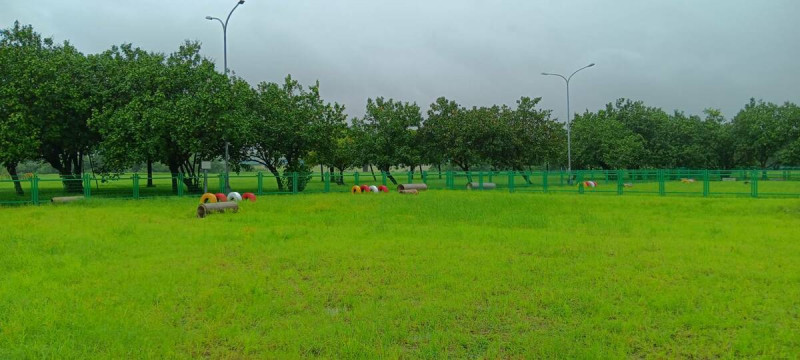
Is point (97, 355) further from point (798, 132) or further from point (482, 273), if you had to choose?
point (798, 132)

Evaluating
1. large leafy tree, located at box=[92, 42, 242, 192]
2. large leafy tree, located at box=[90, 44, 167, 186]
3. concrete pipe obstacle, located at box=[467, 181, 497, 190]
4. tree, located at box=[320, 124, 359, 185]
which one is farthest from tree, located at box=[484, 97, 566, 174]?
large leafy tree, located at box=[90, 44, 167, 186]

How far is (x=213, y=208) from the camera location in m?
15.9

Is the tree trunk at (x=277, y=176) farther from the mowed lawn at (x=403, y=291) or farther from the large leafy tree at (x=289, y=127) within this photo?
the mowed lawn at (x=403, y=291)

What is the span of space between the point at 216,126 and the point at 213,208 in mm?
9378

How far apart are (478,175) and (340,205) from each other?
50.2ft

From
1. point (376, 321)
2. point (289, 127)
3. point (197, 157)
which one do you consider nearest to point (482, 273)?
point (376, 321)

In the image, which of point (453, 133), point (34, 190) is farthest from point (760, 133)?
point (34, 190)

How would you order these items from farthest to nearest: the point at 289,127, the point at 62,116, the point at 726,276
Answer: the point at 289,127, the point at 62,116, the point at 726,276

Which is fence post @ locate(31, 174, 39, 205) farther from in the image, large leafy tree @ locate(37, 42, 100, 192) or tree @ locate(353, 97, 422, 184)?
tree @ locate(353, 97, 422, 184)

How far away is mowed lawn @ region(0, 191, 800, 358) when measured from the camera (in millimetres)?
4676

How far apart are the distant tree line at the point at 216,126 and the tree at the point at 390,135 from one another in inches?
3.4

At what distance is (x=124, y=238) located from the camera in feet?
36.5

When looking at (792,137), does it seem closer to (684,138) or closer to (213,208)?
(684,138)

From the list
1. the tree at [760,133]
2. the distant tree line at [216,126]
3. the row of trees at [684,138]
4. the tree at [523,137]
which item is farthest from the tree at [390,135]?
the tree at [760,133]
